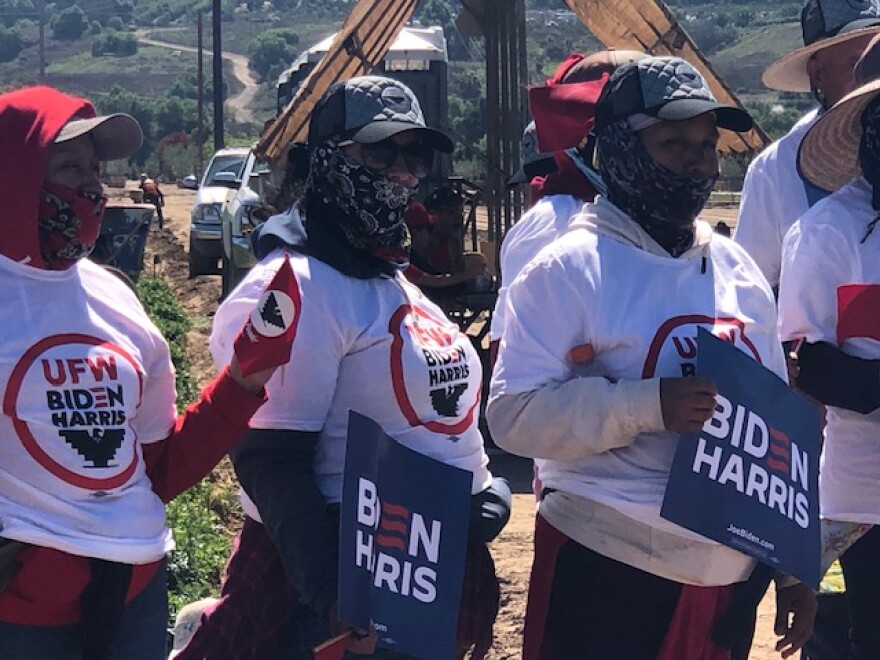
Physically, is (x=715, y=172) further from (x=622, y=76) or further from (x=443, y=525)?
(x=443, y=525)

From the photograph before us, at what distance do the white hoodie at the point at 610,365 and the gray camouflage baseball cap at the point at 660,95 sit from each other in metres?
0.23

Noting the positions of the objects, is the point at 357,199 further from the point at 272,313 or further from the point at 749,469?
the point at 749,469

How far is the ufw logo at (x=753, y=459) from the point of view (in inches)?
108

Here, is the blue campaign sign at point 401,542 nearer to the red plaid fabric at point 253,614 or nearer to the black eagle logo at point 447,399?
the black eagle logo at point 447,399

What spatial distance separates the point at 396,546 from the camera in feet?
8.68

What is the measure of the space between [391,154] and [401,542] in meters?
0.79

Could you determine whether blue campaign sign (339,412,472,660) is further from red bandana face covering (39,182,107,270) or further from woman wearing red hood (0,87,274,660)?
red bandana face covering (39,182,107,270)

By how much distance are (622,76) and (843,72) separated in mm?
1610

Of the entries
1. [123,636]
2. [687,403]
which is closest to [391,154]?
[687,403]

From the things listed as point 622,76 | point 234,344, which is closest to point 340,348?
point 234,344

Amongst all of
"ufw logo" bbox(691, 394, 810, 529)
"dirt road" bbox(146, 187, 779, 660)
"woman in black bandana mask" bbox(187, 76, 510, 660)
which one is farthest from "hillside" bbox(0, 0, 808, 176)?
"ufw logo" bbox(691, 394, 810, 529)

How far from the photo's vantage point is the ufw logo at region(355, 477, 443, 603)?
2.55 m

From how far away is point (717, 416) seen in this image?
Result: 274cm

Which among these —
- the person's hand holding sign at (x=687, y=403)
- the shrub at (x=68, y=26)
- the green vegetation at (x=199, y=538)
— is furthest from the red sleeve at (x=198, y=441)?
the shrub at (x=68, y=26)
